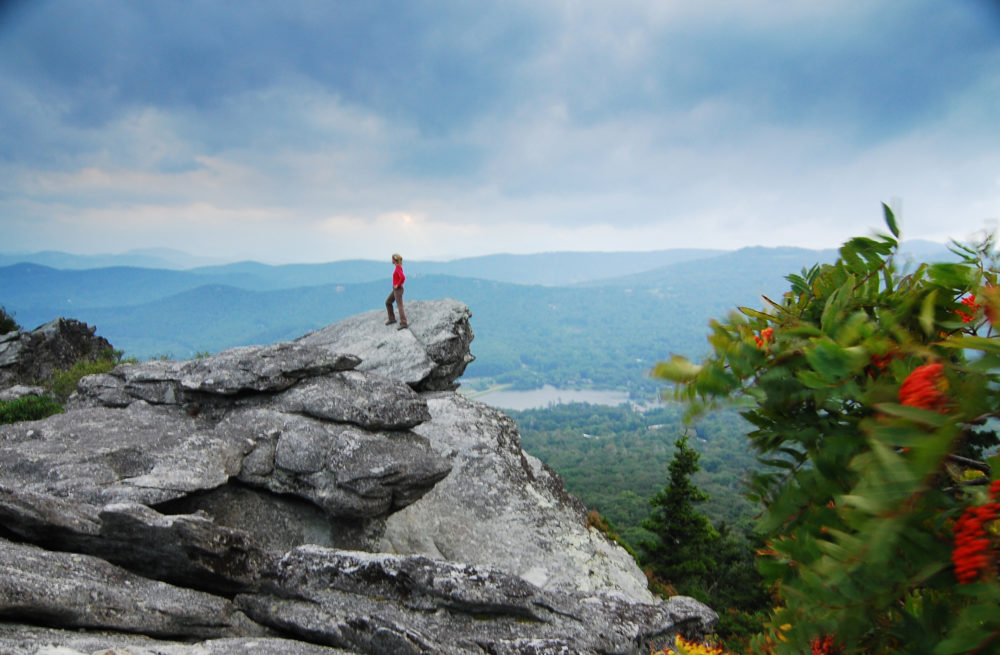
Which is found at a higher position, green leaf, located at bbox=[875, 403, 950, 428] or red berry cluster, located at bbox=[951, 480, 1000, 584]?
green leaf, located at bbox=[875, 403, 950, 428]

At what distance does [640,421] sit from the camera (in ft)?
611

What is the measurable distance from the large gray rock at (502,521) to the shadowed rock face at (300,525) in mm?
53

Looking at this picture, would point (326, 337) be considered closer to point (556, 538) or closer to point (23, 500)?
point (556, 538)

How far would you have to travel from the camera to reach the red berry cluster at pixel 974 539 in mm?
1618

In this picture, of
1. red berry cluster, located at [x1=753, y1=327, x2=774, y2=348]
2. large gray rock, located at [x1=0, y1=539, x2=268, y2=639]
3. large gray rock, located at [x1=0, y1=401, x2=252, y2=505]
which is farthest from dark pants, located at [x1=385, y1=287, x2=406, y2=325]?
red berry cluster, located at [x1=753, y1=327, x2=774, y2=348]

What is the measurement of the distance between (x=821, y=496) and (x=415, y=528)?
11632 mm

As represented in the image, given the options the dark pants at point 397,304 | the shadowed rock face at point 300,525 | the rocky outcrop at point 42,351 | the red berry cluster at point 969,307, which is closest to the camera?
the red berry cluster at point 969,307

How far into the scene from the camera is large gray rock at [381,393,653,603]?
12.3 meters

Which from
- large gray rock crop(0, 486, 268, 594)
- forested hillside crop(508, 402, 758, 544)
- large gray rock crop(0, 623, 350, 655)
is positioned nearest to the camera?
large gray rock crop(0, 623, 350, 655)

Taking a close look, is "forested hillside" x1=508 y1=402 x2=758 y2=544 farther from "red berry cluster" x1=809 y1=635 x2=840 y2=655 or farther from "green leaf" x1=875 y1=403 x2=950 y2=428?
"red berry cluster" x1=809 y1=635 x2=840 y2=655

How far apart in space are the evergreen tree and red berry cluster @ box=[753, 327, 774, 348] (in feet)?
78.2

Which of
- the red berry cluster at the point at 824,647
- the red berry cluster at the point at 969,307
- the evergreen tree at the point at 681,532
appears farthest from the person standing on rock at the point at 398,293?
the red berry cluster at the point at 969,307

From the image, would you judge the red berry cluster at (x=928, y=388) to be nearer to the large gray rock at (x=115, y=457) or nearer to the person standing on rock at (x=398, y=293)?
the large gray rock at (x=115, y=457)

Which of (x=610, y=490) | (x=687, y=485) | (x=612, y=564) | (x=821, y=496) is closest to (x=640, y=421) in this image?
(x=610, y=490)
